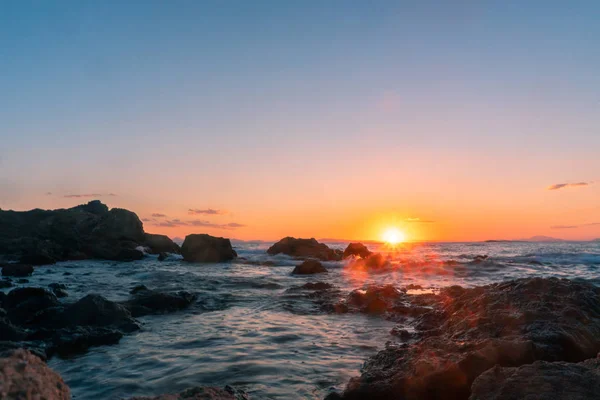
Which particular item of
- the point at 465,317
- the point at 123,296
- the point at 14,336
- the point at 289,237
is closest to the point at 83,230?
the point at 289,237

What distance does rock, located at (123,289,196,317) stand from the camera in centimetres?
1220

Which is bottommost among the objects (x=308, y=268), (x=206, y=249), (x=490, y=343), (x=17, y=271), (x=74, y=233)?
(x=308, y=268)

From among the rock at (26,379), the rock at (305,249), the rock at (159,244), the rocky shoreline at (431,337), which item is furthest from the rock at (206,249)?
the rock at (26,379)

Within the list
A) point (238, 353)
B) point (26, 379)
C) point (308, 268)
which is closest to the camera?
point (26, 379)

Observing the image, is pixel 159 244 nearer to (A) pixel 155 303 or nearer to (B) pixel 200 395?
(A) pixel 155 303

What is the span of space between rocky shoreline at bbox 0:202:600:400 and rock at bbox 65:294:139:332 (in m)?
0.03

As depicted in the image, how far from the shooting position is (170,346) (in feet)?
27.4

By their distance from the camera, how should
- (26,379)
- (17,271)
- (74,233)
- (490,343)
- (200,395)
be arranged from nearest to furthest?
1. (26,379)
2. (200,395)
3. (490,343)
4. (17,271)
5. (74,233)

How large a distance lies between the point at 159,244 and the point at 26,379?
5176 cm

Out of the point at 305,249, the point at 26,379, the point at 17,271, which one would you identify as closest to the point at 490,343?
the point at 26,379

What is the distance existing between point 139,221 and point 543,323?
48.2m

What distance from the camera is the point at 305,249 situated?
151 ft

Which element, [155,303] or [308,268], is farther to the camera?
[308,268]

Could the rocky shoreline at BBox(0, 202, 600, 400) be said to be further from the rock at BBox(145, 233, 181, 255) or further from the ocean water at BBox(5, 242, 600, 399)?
the rock at BBox(145, 233, 181, 255)
